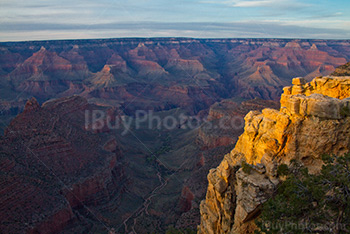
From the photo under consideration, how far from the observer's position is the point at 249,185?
1831cm

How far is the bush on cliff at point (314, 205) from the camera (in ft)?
48.7

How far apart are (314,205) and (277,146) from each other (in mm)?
4504

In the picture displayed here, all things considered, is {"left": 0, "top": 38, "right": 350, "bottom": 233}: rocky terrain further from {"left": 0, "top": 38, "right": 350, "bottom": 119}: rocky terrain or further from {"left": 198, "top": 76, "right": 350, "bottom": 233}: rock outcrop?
{"left": 0, "top": 38, "right": 350, "bottom": 119}: rocky terrain

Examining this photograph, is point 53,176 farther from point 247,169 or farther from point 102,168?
point 247,169

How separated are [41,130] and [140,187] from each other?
803 inches

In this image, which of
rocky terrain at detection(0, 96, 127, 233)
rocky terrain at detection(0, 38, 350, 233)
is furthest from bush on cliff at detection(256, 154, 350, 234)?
rocky terrain at detection(0, 96, 127, 233)

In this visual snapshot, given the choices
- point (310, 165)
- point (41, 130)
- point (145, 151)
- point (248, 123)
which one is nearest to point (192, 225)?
point (248, 123)

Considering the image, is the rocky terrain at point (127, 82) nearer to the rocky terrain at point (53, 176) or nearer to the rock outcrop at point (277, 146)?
the rocky terrain at point (53, 176)

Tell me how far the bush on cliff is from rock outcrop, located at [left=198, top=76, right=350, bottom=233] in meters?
1.49

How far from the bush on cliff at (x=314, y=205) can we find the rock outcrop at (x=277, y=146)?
1487mm

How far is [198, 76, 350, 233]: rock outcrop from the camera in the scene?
17.7 meters

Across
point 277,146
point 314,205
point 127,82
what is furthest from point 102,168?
point 127,82

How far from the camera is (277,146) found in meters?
19.4

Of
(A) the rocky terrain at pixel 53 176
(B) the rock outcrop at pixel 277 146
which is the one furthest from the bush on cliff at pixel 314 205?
(A) the rocky terrain at pixel 53 176
